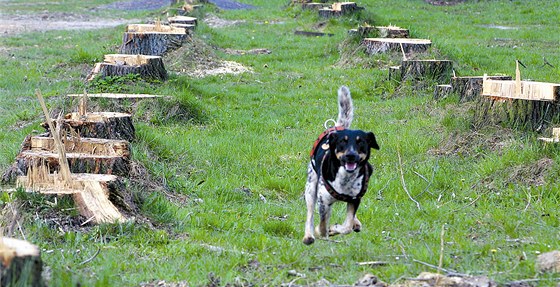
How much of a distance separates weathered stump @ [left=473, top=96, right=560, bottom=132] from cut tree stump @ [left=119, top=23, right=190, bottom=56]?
878 cm

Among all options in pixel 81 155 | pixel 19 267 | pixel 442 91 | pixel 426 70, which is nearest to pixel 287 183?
pixel 81 155

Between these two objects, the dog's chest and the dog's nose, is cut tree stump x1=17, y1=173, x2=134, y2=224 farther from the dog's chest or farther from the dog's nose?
the dog's nose

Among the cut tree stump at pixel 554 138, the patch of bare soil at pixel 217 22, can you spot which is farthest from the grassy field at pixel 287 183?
the patch of bare soil at pixel 217 22

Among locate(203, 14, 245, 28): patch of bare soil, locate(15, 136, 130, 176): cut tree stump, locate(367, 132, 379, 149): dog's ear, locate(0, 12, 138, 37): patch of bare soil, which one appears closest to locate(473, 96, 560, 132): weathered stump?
locate(15, 136, 130, 176): cut tree stump

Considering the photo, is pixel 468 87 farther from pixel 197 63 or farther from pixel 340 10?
pixel 340 10

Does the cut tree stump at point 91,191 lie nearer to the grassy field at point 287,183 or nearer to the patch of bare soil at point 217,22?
the grassy field at point 287,183

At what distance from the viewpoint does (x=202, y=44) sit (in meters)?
19.6

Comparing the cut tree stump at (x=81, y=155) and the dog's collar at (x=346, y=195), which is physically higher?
the dog's collar at (x=346, y=195)

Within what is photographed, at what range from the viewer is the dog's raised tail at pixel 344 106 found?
681cm

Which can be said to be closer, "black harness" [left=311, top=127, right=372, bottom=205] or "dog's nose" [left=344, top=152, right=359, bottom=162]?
"dog's nose" [left=344, top=152, right=359, bottom=162]

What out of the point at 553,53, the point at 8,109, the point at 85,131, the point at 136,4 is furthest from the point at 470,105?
the point at 136,4

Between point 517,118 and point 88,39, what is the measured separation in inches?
607

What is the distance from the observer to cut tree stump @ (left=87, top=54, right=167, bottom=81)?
1405 cm

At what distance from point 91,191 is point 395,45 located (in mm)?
11427
